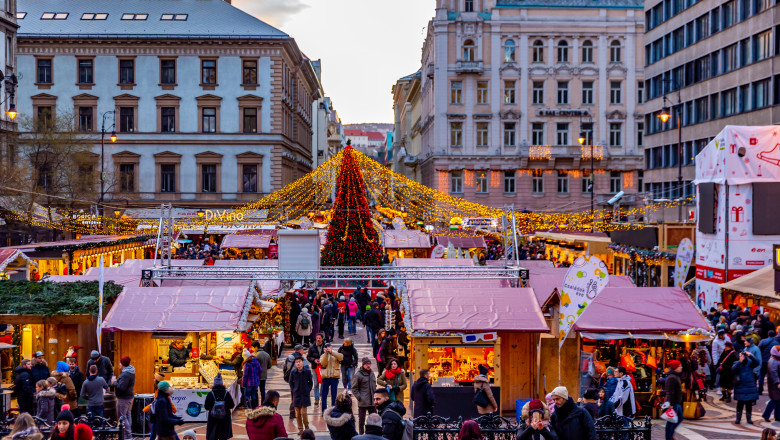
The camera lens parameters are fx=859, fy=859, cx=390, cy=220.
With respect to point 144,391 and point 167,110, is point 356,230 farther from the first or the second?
point 167,110

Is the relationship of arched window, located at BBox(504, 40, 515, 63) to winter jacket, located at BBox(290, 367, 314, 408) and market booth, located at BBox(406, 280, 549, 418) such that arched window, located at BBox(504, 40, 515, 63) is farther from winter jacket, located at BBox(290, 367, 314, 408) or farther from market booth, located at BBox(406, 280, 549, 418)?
winter jacket, located at BBox(290, 367, 314, 408)

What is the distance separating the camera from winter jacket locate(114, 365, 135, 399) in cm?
1462

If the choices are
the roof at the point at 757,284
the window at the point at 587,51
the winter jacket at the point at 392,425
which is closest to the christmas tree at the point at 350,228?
the roof at the point at 757,284

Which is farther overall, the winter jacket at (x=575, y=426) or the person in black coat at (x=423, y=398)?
the person in black coat at (x=423, y=398)

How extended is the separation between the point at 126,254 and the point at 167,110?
23258mm

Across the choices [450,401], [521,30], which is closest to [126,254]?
[450,401]

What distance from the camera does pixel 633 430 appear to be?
11.2 m

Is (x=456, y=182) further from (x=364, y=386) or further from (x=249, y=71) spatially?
(x=364, y=386)

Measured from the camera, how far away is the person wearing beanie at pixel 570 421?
32.8 ft

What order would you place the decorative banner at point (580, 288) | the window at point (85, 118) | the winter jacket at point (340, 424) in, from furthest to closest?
the window at point (85, 118), the decorative banner at point (580, 288), the winter jacket at point (340, 424)

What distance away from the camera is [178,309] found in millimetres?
17438

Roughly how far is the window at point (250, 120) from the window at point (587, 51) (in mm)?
27555

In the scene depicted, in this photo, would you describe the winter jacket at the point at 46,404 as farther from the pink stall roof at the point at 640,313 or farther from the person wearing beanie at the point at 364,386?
the pink stall roof at the point at 640,313

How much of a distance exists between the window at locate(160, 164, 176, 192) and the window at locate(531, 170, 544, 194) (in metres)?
28.8
